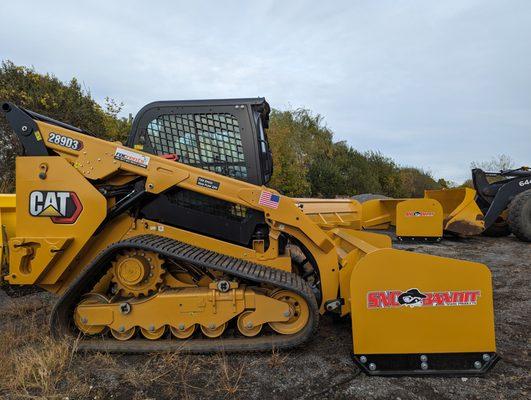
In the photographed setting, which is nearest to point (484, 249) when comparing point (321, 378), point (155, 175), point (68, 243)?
point (321, 378)

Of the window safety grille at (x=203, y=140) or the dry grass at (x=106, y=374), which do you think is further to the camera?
the window safety grille at (x=203, y=140)

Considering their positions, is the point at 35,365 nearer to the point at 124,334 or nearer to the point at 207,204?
the point at 124,334

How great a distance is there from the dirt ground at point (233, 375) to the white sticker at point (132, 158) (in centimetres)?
152

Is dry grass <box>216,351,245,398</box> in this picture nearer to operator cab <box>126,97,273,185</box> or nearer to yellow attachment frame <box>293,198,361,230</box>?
operator cab <box>126,97,273,185</box>

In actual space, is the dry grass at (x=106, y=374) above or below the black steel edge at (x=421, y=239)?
below

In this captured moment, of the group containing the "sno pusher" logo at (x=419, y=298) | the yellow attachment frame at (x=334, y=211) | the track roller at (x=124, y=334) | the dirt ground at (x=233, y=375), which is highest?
the yellow attachment frame at (x=334, y=211)

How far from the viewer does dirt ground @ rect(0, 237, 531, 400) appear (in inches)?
96.7

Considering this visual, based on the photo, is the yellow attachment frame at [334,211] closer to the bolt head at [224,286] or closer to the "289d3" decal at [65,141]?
the bolt head at [224,286]

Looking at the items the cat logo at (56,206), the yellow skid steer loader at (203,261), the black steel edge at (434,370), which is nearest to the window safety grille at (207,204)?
the yellow skid steer loader at (203,261)

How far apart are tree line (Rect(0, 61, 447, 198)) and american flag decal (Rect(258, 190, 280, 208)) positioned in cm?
674

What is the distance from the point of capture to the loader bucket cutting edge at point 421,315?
8.70ft

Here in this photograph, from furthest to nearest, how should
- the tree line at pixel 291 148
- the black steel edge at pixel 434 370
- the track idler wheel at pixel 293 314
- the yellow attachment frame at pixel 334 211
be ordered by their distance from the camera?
the tree line at pixel 291 148
the yellow attachment frame at pixel 334 211
the track idler wheel at pixel 293 314
the black steel edge at pixel 434 370

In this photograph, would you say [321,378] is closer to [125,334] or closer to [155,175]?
[125,334]

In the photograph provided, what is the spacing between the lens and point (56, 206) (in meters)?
3.24
